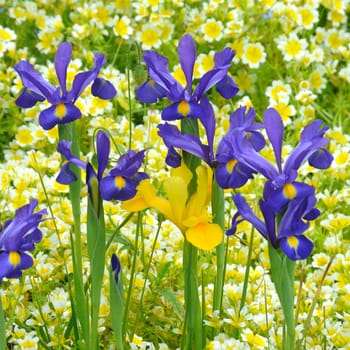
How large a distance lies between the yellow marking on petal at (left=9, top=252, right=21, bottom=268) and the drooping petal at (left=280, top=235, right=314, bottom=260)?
474 millimetres

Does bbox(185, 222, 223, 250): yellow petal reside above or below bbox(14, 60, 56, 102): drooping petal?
below

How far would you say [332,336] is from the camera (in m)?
1.87

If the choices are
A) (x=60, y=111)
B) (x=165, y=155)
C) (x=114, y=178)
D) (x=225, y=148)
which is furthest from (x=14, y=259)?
(x=165, y=155)

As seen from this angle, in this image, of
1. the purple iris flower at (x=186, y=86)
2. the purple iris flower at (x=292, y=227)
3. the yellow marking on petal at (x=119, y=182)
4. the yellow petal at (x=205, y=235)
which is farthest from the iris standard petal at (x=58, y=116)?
the purple iris flower at (x=292, y=227)

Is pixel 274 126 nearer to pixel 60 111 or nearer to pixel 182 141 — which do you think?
pixel 182 141

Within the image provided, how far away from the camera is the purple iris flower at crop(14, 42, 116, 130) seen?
171 centimetres

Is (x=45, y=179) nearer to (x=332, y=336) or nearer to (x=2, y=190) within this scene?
(x=2, y=190)

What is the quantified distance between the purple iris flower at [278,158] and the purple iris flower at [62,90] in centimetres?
35

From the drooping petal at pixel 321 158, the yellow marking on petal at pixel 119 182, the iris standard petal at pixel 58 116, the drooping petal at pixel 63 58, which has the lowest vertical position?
the yellow marking on petal at pixel 119 182

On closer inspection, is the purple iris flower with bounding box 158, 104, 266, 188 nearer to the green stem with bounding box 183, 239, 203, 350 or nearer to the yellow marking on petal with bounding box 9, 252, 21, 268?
the green stem with bounding box 183, 239, 203, 350

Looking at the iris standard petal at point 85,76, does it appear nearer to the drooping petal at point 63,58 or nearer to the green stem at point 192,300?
the drooping petal at point 63,58

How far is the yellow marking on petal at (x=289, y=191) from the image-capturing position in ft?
4.68

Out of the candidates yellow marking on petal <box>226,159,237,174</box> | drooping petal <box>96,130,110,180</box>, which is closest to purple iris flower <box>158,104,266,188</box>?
yellow marking on petal <box>226,159,237,174</box>

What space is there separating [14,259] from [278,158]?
508 millimetres
